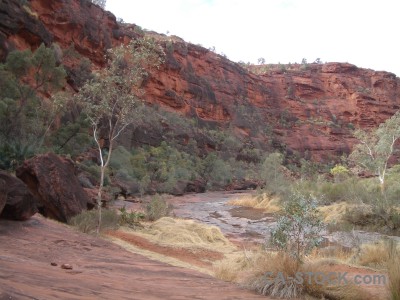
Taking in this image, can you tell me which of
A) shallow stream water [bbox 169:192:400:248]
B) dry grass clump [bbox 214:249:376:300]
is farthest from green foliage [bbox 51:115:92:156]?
dry grass clump [bbox 214:249:376:300]

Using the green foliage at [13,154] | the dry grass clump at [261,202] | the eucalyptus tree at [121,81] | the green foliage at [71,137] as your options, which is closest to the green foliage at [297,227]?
the eucalyptus tree at [121,81]

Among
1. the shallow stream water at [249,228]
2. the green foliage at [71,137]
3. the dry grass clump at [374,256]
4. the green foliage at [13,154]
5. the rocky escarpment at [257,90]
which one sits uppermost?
the rocky escarpment at [257,90]

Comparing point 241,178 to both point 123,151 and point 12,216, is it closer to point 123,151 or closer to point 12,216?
point 123,151

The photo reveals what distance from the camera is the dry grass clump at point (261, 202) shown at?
1004 inches

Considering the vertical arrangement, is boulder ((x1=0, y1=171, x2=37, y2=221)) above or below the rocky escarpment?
below

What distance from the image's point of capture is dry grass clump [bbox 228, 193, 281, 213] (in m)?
25.5

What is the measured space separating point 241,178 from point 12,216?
4169 cm

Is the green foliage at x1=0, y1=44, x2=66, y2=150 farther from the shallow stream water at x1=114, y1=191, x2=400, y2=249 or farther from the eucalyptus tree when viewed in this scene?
the eucalyptus tree

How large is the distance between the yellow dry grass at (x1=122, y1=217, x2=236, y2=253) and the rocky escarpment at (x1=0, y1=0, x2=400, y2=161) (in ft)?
89.5

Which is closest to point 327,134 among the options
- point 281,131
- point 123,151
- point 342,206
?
point 281,131

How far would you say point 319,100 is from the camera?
237 feet

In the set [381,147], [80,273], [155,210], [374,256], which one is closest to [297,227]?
[374,256]

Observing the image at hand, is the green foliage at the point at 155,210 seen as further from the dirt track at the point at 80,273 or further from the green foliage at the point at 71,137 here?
the green foliage at the point at 71,137

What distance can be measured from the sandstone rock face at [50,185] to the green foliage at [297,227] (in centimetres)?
608
